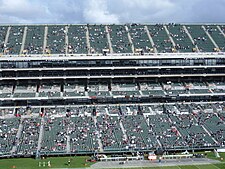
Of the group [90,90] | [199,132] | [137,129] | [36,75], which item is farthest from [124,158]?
[36,75]

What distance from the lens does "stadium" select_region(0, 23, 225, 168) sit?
75000 millimetres

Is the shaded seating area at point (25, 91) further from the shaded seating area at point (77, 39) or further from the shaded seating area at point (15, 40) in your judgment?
the shaded seating area at point (77, 39)

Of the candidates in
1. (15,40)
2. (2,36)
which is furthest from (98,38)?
(2,36)

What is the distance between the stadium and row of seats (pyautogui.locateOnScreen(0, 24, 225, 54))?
8.5 inches

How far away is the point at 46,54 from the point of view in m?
90.6

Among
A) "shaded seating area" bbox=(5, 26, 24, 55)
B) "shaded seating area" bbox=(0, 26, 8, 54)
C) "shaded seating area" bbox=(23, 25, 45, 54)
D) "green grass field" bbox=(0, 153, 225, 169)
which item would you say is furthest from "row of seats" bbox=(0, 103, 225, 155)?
"shaded seating area" bbox=(0, 26, 8, 54)

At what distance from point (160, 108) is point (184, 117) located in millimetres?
5249

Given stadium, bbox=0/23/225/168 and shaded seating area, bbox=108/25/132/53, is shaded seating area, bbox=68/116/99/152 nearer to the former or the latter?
stadium, bbox=0/23/225/168

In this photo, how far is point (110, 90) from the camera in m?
90.2

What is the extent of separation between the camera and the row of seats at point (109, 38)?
9438cm

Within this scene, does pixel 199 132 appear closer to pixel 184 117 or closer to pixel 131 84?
pixel 184 117

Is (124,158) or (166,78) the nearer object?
(124,158)

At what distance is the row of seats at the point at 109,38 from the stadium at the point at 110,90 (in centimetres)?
22

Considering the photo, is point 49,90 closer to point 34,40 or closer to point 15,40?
point 34,40
